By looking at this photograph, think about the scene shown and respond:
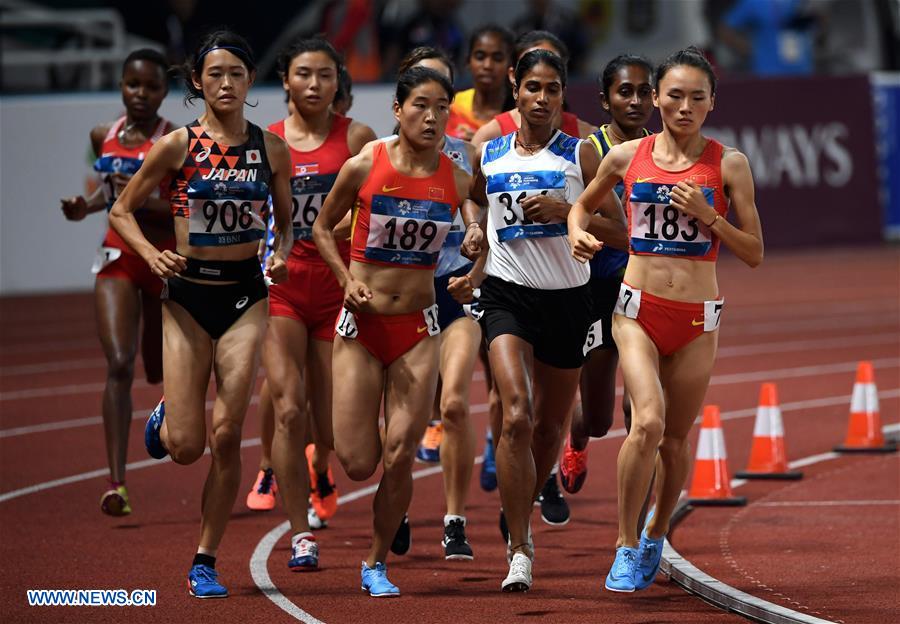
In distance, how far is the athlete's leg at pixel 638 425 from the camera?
6.89 metres

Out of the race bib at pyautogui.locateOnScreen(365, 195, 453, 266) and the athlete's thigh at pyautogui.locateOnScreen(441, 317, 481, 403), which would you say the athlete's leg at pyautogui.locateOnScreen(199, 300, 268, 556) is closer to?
the race bib at pyautogui.locateOnScreen(365, 195, 453, 266)

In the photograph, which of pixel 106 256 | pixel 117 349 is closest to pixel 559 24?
pixel 106 256

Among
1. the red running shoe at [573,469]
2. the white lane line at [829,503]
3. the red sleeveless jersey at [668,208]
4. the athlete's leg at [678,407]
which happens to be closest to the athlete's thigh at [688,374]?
the athlete's leg at [678,407]

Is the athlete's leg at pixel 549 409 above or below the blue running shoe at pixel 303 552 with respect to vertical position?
above

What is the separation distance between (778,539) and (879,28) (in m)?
23.4

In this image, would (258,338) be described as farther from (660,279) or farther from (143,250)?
(660,279)

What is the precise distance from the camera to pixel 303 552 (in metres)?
7.69

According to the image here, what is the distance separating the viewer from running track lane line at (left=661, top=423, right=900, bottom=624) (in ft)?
21.3

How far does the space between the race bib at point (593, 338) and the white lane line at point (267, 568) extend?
1.85 metres

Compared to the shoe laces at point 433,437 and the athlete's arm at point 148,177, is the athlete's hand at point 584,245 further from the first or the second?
the shoe laces at point 433,437

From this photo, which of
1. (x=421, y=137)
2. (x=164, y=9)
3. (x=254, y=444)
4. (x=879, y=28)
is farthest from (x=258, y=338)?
(x=879, y=28)

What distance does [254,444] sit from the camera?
39.1 ft

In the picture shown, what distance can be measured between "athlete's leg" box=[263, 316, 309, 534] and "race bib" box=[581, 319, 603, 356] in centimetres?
142

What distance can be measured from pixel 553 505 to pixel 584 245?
2615mm
